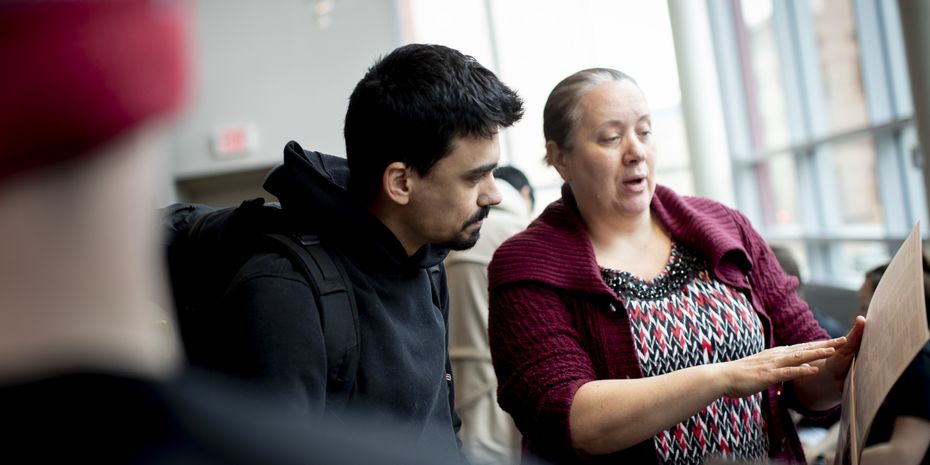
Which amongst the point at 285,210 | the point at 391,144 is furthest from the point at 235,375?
the point at 391,144

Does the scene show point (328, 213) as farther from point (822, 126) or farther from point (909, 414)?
point (822, 126)

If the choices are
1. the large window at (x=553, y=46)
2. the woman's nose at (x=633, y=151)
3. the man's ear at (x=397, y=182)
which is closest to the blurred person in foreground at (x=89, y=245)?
the man's ear at (x=397, y=182)

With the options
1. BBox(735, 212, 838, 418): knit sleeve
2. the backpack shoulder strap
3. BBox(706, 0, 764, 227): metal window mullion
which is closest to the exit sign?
BBox(706, 0, 764, 227): metal window mullion

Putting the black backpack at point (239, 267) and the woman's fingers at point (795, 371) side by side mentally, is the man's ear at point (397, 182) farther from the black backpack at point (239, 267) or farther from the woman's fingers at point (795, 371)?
the woman's fingers at point (795, 371)

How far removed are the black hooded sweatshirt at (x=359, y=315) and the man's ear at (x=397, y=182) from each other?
0.08m

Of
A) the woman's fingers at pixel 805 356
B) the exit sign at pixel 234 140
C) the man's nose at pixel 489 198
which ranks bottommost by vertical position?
the woman's fingers at pixel 805 356

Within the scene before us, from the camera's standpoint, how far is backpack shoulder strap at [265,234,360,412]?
1634 mm

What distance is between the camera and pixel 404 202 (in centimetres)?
192

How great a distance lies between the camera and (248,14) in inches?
406

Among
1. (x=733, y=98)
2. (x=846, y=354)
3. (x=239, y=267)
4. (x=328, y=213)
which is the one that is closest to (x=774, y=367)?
(x=846, y=354)

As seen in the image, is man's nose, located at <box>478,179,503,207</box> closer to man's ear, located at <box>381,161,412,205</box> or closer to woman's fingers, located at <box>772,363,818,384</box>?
man's ear, located at <box>381,161,412,205</box>

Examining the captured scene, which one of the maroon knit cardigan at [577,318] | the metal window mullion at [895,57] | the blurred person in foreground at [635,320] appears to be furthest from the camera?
the metal window mullion at [895,57]

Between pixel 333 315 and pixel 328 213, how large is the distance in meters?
0.25

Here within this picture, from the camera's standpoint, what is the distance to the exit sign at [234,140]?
1023 cm
